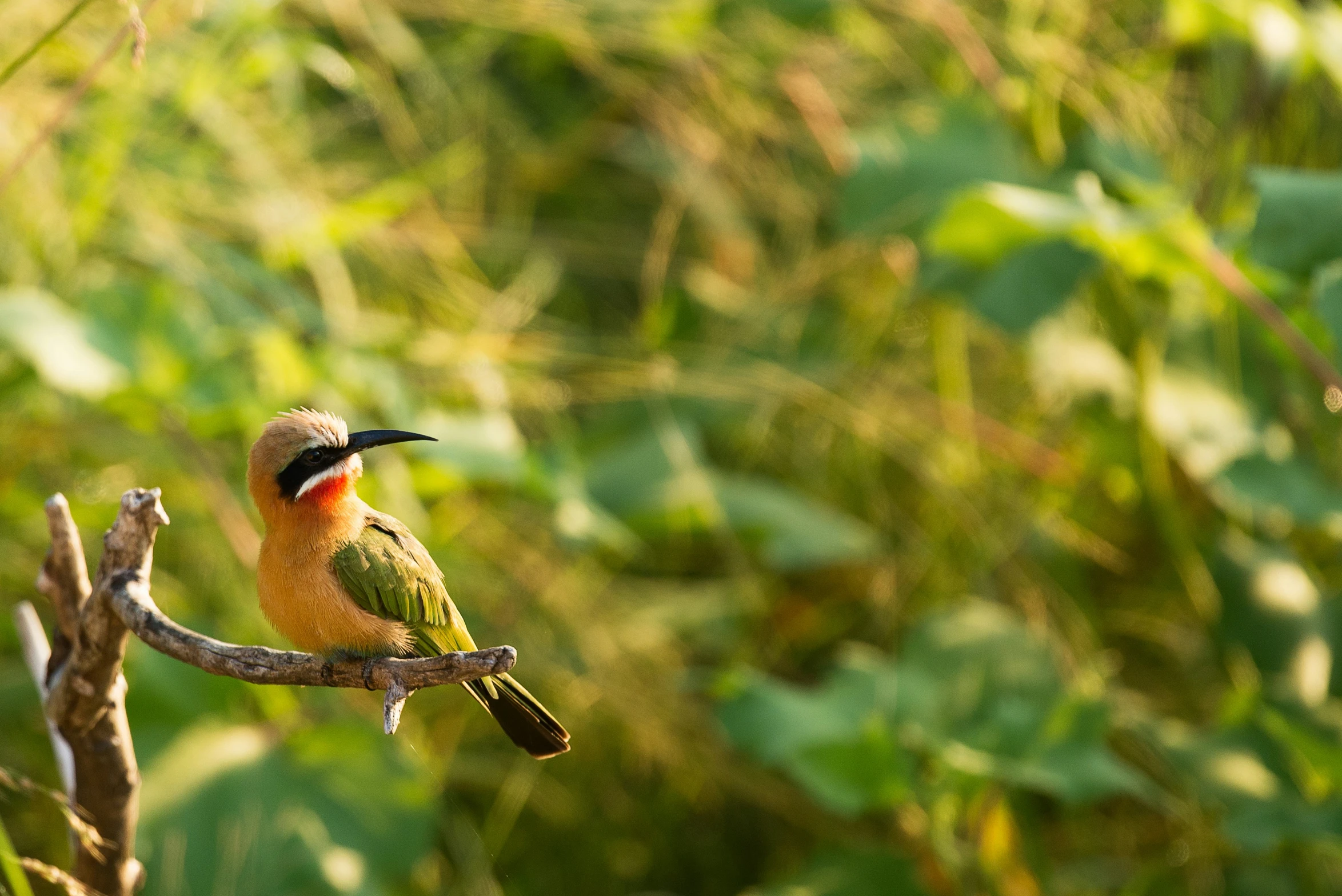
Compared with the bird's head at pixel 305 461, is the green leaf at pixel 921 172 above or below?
below

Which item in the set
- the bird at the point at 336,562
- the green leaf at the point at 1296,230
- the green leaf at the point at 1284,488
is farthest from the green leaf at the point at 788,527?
the bird at the point at 336,562

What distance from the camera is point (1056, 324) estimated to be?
2361 mm

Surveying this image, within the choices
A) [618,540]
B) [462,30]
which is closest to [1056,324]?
[618,540]

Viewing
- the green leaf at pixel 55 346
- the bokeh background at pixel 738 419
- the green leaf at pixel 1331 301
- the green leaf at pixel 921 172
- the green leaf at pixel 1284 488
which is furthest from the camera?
the green leaf at pixel 921 172

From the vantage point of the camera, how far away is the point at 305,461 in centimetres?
70

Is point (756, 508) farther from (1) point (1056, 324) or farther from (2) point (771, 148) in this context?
(2) point (771, 148)

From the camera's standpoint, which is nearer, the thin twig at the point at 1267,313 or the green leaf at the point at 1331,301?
the green leaf at the point at 1331,301

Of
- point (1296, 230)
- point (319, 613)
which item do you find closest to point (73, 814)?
point (319, 613)

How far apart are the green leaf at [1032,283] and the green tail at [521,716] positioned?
1584 millimetres

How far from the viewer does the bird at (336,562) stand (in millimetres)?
698

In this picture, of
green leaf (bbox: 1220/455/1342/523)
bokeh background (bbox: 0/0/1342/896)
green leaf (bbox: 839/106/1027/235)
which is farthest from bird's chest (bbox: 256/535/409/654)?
green leaf (bbox: 839/106/1027/235)

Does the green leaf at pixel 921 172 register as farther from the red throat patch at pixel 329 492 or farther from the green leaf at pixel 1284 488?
the red throat patch at pixel 329 492

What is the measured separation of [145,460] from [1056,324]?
160 cm

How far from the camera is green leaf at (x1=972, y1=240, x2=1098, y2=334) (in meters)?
2.11
